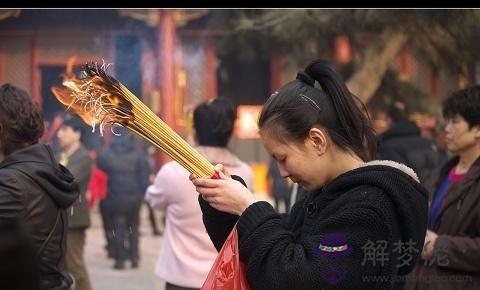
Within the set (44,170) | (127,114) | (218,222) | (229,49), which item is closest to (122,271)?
(229,49)

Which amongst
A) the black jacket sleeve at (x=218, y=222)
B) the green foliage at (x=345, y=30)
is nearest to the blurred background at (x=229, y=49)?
the green foliage at (x=345, y=30)

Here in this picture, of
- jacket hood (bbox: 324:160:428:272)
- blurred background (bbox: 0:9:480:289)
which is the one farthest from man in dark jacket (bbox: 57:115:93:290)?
jacket hood (bbox: 324:160:428:272)

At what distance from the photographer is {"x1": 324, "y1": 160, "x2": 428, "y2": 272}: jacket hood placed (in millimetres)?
1752

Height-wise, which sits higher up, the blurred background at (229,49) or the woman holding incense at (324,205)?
the blurred background at (229,49)

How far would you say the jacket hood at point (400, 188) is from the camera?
1.75 m

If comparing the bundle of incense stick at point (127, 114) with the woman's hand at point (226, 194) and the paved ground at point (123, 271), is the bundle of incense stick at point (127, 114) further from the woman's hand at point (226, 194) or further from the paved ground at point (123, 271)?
the paved ground at point (123, 271)

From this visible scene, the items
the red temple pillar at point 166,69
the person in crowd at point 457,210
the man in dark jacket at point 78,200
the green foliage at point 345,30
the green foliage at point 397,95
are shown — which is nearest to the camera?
the person in crowd at point 457,210

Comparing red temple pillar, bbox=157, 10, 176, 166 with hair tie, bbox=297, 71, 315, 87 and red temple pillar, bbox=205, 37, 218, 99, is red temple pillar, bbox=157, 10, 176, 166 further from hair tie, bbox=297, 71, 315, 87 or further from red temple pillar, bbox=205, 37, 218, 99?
hair tie, bbox=297, 71, 315, 87

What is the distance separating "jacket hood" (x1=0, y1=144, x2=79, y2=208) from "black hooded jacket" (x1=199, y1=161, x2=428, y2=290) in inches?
38.1

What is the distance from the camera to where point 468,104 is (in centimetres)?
341

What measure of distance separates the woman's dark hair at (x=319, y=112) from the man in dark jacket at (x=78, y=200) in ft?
10.8

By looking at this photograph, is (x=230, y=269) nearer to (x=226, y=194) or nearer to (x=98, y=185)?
(x=226, y=194)

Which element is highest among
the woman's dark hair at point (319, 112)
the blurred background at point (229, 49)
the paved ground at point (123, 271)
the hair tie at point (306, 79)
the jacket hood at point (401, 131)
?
the blurred background at point (229, 49)
